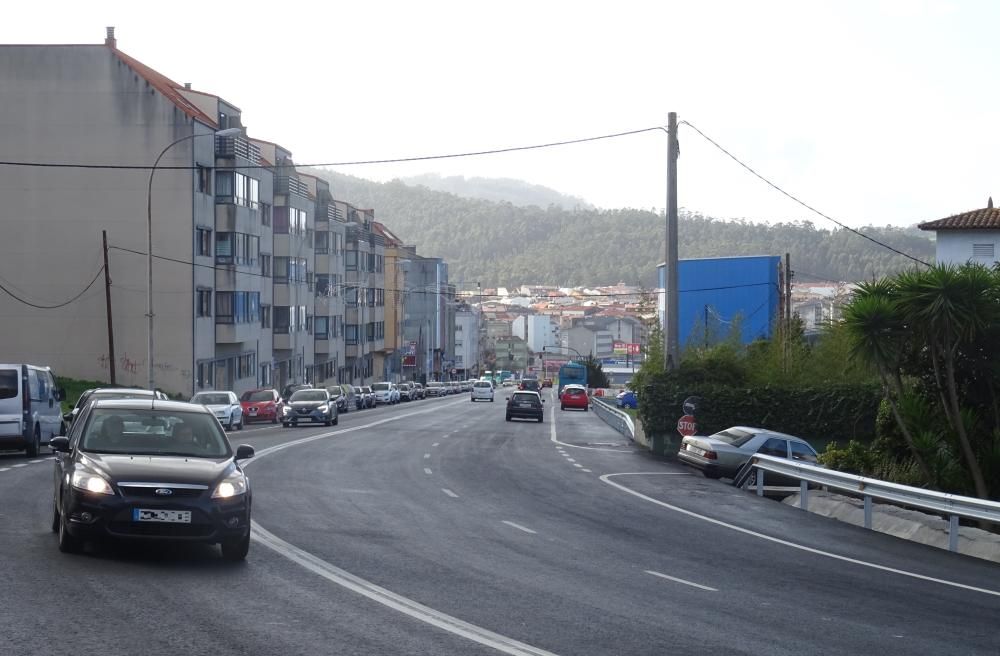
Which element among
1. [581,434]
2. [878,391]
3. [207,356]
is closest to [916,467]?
[878,391]

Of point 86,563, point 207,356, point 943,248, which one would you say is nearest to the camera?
point 86,563

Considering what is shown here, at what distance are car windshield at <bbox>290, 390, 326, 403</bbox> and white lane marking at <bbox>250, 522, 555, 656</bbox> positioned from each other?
37.9 meters

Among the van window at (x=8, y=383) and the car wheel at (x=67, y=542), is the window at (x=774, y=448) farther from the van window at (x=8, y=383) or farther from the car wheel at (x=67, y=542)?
the car wheel at (x=67, y=542)

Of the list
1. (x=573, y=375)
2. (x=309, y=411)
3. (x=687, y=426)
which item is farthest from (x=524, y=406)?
(x=573, y=375)

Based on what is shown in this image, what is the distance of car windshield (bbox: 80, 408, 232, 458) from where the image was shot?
13.4 meters

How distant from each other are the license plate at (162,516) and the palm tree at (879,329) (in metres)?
15.9

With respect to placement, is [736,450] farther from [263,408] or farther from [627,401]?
[627,401]

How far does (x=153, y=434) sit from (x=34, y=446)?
16501 millimetres

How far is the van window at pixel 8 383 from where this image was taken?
91.4 feet

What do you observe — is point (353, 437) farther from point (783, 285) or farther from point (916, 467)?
point (783, 285)

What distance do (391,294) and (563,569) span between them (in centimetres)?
11480

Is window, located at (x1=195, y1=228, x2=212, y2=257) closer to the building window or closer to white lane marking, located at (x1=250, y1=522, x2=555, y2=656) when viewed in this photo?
the building window

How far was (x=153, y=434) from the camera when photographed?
45.1ft

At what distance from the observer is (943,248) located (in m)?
58.9
